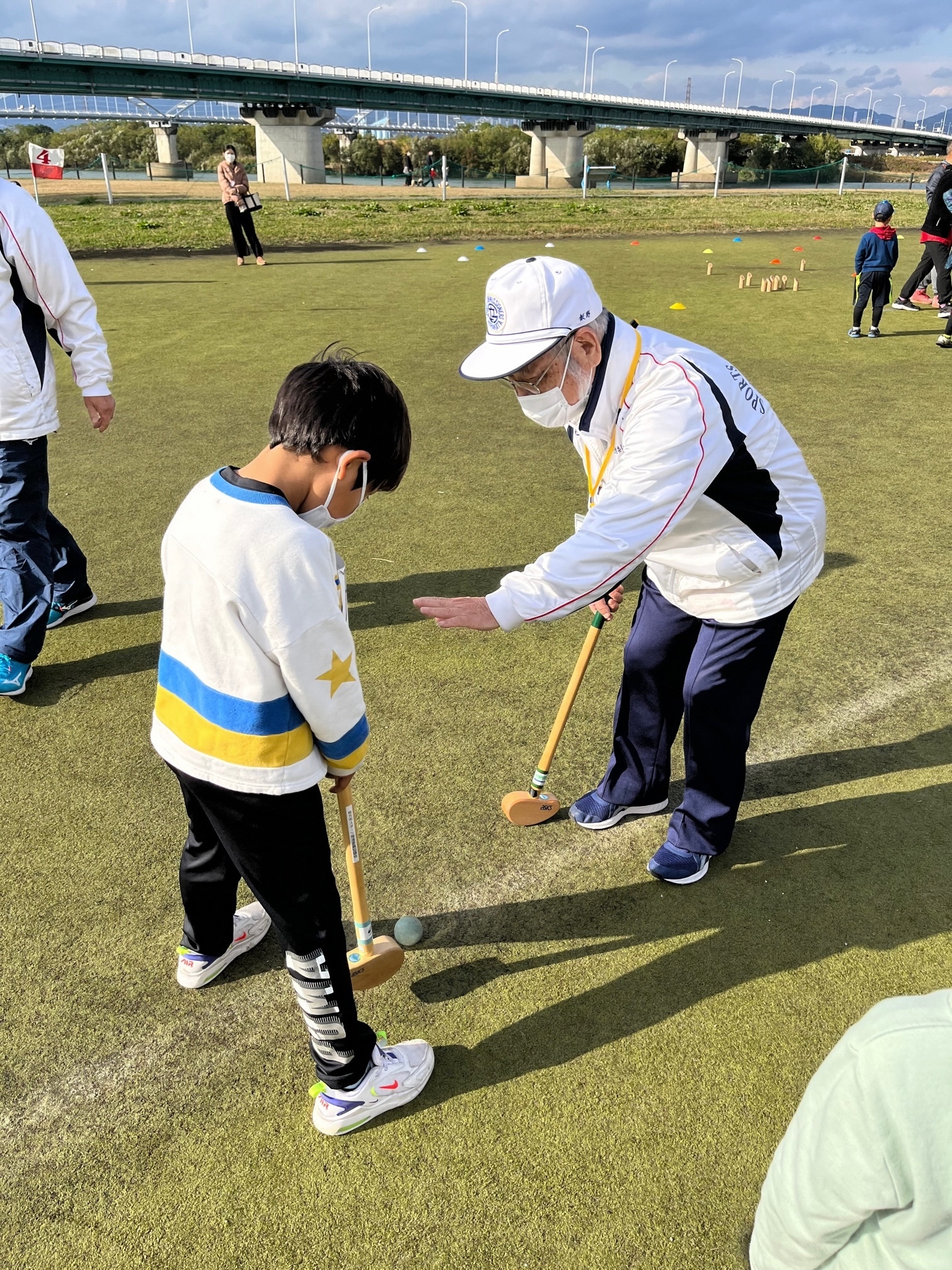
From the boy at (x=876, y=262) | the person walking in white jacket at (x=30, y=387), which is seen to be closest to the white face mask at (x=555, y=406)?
the person walking in white jacket at (x=30, y=387)

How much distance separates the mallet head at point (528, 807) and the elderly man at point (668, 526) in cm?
40

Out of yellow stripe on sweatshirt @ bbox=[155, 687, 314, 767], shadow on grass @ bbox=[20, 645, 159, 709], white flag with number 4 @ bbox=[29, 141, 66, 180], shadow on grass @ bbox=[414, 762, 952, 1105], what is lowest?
shadow on grass @ bbox=[414, 762, 952, 1105]

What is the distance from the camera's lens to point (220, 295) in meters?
14.2

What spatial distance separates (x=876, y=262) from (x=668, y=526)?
416 inches

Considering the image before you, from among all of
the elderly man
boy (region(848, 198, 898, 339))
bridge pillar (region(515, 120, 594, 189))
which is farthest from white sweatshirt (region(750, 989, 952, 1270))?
bridge pillar (region(515, 120, 594, 189))

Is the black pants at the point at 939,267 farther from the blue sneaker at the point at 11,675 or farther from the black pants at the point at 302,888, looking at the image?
the black pants at the point at 302,888

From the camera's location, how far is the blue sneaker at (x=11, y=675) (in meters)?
4.29

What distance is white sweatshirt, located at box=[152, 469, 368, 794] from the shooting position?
71.4 inches

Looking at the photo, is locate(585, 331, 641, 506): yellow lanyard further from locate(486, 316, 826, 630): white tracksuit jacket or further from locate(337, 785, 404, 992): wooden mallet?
locate(337, 785, 404, 992): wooden mallet

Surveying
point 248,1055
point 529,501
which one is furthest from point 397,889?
point 529,501

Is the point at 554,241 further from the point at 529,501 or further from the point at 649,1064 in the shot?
the point at 649,1064

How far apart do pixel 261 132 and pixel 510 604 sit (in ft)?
209

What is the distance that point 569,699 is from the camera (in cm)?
343

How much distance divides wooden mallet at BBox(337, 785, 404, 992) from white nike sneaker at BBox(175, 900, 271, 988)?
0.43m
